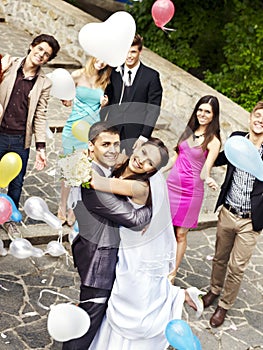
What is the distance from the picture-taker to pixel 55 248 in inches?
214

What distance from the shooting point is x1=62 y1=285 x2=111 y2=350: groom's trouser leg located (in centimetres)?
396

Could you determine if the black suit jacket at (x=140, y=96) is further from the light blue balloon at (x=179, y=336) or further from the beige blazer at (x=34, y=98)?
the light blue balloon at (x=179, y=336)

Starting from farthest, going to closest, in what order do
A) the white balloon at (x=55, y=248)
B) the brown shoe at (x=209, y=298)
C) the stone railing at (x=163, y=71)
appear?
the stone railing at (x=163, y=71) → the white balloon at (x=55, y=248) → the brown shoe at (x=209, y=298)

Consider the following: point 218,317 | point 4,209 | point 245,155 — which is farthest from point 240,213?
point 4,209

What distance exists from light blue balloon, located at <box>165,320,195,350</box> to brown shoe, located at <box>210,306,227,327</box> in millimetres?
1225

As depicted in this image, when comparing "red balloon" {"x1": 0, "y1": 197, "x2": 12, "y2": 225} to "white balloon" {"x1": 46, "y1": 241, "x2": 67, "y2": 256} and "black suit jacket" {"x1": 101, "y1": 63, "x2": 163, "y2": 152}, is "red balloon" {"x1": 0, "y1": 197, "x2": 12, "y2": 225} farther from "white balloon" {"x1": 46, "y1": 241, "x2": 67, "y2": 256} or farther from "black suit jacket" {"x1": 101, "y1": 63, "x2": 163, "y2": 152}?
"black suit jacket" {"x1": 101, "y1": 63, "x2": 163, "y2": 152}

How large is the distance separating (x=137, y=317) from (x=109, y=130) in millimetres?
1146

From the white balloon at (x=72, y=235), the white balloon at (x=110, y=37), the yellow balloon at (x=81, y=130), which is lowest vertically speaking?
the white balloon at (x=72, y=235)

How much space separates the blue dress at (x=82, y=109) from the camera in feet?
17.5

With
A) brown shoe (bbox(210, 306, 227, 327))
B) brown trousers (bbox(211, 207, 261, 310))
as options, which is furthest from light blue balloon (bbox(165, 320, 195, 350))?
brown shoe (bbox(210, 306, 227, 327))

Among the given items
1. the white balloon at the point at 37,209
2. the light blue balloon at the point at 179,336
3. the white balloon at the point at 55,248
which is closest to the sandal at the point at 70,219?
the white balloon at the point at 55,248

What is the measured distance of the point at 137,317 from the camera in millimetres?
3934

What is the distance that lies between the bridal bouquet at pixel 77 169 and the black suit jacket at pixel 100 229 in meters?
0.08

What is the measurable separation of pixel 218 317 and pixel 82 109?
2.02 meters
